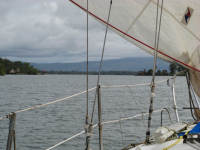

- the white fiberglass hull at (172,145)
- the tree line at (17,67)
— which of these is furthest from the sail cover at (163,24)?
the tree line at (17,67)

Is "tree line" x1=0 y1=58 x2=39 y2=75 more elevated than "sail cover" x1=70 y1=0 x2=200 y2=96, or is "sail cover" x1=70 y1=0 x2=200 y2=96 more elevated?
"tree line" x1=0 y1=58 x2=39 y2=75

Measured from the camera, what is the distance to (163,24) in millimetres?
4371

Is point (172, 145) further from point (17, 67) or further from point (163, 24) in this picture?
point (17, 67)

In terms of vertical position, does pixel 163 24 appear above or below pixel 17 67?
below

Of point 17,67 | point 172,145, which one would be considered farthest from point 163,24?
point 17,67

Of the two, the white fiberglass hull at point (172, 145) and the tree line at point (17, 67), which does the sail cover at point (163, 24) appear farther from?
the tree line at point (17, 67)

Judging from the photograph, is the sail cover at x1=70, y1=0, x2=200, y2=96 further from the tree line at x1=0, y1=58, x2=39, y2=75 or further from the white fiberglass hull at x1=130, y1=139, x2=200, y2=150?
the tree line at x1=0, y1=58, x2=39, y2=75

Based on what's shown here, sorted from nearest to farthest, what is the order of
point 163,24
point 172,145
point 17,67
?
point 172,145 → point 163,24 → point 17,67

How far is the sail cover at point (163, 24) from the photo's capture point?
14.0 feet

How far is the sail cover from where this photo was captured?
14.0 ft

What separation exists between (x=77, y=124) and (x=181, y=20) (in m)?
13.0

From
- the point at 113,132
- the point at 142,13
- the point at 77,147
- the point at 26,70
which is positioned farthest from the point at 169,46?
the point at 26,70

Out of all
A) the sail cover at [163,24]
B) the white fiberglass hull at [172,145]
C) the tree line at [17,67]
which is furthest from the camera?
the tree line at [17,67]

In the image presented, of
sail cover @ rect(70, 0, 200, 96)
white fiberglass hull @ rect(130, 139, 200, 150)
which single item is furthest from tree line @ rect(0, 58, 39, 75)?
white fiberglass hull @ rect(130, 139, 200, 150)
